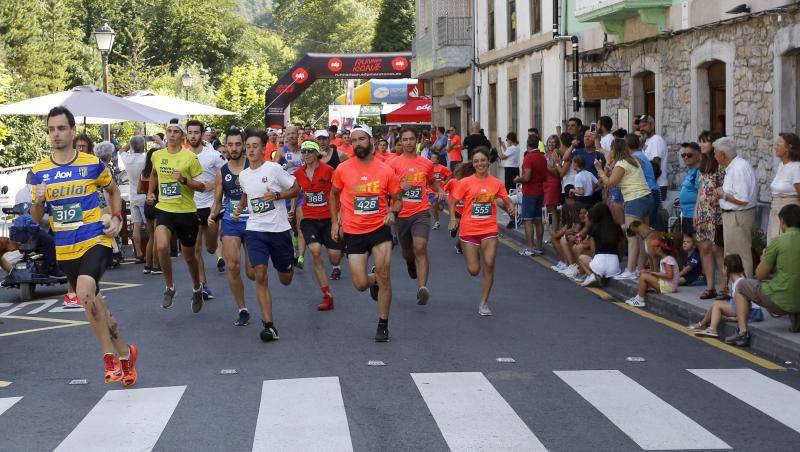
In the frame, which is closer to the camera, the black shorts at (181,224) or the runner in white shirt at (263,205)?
the runner in white shirt at (263,205)

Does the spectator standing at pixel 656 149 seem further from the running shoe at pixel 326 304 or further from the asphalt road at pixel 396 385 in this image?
the running shoe at pixel 326 304

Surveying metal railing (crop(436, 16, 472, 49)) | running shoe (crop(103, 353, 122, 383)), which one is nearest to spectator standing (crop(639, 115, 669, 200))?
running shoe (crop(103, 353, 122, 383))

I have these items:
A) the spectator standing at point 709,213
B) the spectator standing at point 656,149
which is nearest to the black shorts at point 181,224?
the spectator standing at point 709,213

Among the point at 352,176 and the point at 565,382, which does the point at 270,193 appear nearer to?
the point at 352,176

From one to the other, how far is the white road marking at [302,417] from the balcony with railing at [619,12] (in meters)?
12.6

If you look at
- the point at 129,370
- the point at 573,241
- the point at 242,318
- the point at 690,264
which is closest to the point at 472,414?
the point at 129,370

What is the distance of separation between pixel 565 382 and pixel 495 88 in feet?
86.3

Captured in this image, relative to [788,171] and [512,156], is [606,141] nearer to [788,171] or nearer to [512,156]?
[788,171]

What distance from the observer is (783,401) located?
26.6 feet

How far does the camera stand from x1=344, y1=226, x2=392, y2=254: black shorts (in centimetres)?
1088

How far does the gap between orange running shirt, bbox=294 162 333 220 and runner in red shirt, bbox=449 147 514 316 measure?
1.60 meters

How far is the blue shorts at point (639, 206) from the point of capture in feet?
47.5

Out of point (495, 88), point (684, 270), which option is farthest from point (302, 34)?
point (684, 270)

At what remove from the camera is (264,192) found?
10.9 m
